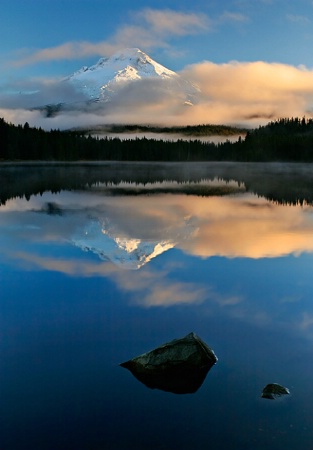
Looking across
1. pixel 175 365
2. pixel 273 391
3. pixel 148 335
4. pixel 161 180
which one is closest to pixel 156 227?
pixel 148 335

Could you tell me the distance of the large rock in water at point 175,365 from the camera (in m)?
11.4

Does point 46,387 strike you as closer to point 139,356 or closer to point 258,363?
point 139,356

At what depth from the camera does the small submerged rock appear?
413 inches

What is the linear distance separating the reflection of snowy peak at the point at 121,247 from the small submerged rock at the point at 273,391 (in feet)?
36.8

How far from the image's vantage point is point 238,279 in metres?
19.8

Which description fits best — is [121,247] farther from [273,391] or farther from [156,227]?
[273,391]

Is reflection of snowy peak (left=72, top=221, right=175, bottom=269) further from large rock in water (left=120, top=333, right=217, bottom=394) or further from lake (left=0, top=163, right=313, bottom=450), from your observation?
large rock in water (left=120, top=333, right=217, bottom=394)

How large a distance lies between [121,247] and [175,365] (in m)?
15.0

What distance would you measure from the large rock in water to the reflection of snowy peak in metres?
9.45

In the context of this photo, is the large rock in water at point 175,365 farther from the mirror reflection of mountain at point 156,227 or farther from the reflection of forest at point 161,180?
the reflection of forest at point 161,180

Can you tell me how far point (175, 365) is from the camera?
1187 centimetres

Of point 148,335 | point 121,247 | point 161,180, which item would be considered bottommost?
point 148,335

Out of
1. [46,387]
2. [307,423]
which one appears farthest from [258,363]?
[46,387]

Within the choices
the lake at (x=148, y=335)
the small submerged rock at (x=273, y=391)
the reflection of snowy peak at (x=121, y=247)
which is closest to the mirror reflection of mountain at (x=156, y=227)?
the reflection of snowy peak at (x=121, y=247)
